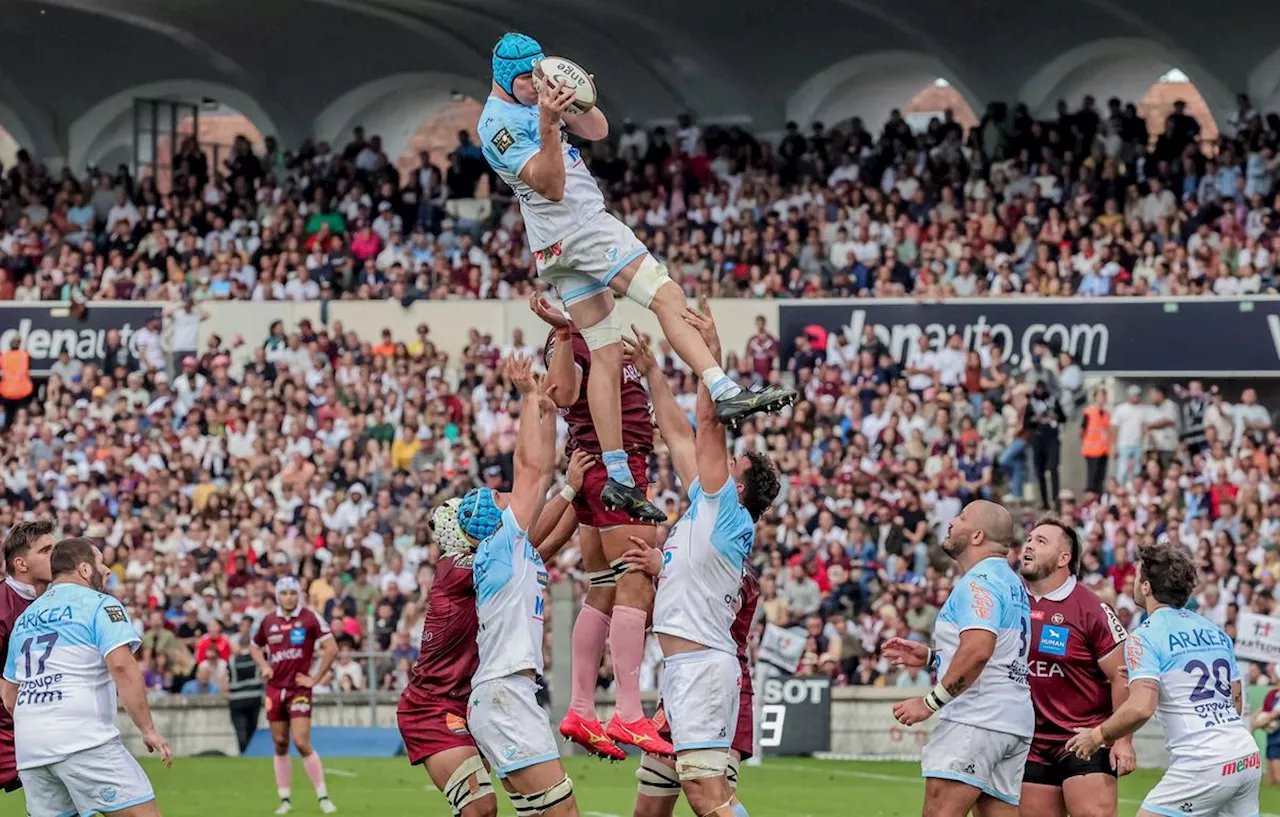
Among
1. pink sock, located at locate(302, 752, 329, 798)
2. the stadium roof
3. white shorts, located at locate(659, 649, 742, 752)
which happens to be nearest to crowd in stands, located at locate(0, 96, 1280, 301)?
the stadium roof

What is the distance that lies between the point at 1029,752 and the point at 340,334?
18998 millimetres

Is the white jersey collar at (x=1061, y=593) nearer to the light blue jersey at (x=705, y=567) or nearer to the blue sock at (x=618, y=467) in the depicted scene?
the light blue jersey at (x=705, y=567)

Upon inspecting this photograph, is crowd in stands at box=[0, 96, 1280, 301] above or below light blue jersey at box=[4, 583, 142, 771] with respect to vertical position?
above

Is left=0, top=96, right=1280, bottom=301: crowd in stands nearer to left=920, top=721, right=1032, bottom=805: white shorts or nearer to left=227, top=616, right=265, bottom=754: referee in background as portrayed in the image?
left=227, top=616, right=265, bottom=754: referee in background

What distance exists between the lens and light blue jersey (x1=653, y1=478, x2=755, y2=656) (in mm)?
9680

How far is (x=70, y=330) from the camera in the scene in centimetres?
3064

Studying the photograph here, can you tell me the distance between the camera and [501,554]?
9695 mm

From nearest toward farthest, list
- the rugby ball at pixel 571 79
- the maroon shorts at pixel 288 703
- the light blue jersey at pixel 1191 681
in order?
the rugby ball at pixel 571 79 < the light blue jersey at pixel 1191 681 < the maroon shorts at pixel 288 703

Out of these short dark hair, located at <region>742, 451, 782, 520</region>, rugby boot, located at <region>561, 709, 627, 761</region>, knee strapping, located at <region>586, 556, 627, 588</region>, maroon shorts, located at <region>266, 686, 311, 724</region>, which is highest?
short dark hair, located at <region>742, 451, 782, 520</region>

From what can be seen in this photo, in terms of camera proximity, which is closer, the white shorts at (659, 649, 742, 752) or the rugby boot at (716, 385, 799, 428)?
the rugby boot at (716, 385, 799, 428)

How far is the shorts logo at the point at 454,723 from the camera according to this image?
35.8 ft

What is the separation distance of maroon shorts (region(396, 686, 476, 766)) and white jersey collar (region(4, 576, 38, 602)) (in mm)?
2132

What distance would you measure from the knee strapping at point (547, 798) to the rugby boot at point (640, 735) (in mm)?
408

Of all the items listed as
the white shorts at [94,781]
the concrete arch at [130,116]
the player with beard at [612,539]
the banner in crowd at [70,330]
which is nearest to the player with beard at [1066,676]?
the player with beard at [612,539]
